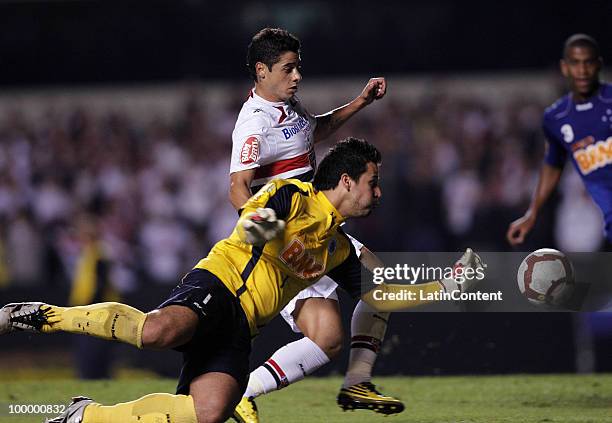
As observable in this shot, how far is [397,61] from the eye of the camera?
662 inches

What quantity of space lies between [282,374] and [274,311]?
0.93m

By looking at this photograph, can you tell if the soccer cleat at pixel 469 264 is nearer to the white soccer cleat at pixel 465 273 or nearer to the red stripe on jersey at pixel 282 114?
the white soccer cleat at pixel 465 273

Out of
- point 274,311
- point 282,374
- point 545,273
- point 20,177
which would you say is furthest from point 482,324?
point 20,177

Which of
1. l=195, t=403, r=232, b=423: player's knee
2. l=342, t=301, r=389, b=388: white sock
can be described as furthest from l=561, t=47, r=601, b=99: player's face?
l=195, t=403, r=232, b=423: player's knee

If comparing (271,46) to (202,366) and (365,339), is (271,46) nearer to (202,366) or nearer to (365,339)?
(365,339)

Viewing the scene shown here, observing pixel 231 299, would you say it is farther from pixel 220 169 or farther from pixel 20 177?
pixel 20 177

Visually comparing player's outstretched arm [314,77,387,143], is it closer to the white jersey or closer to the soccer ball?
the white jersey

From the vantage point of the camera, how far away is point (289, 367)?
7047 millimetres

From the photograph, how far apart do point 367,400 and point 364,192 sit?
4.68ft

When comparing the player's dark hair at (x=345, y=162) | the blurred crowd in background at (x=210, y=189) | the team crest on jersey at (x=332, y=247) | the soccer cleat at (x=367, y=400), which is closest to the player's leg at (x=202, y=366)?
the team crest on jersey at (x=332, y=247)

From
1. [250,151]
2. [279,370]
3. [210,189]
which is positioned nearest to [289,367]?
[279,370]

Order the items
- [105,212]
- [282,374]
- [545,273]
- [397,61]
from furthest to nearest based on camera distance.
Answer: [397,61] < [105,212] < [545,273] < [282,374]

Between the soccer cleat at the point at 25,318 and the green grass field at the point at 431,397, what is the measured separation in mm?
1715

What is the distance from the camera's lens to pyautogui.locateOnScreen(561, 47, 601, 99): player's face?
8656 mm
